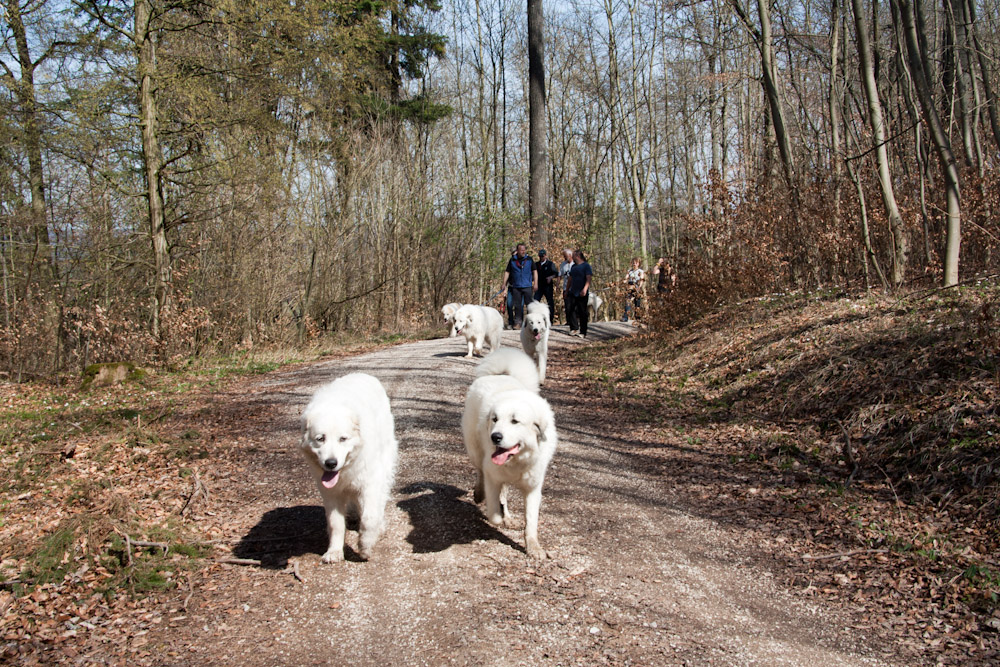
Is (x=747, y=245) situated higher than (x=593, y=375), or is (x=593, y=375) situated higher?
(x=747, y=245)

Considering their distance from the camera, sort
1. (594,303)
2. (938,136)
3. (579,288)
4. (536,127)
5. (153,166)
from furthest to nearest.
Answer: (594,303)
(536,127)
(579,288)
(153,166)
(938,136)

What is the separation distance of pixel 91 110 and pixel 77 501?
8.61 meters

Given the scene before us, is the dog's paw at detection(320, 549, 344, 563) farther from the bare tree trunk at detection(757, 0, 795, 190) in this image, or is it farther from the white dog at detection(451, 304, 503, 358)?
the bare tree trunk at detection(757, 0, 795, 190)

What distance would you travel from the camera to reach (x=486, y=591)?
13.8ft

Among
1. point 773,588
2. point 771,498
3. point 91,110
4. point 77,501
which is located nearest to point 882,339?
point 771,498

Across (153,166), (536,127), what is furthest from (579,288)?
(153,166)

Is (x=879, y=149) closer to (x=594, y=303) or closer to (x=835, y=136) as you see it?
(x=835, y=136)

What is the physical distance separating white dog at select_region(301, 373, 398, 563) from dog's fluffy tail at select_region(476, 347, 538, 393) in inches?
47.8

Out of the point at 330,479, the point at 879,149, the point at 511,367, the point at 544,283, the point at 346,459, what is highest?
the point at 879,149

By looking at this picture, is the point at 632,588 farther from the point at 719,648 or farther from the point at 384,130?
the point at 384,130

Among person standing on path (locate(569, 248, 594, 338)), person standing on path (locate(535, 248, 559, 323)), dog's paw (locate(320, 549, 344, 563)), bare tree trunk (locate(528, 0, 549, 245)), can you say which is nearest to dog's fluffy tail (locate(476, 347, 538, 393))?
dog's paw (locate(320, 549, 344, 563))

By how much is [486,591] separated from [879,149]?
994 cm

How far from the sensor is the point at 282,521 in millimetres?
5414

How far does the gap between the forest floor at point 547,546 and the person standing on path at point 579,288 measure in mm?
7630
